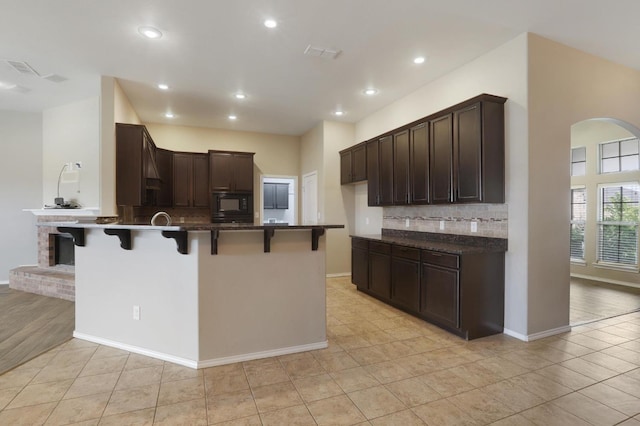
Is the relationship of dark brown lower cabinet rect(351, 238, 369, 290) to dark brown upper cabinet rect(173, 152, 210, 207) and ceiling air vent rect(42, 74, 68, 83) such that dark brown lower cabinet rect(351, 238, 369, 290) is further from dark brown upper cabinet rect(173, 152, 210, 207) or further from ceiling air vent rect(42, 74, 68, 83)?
ceiling air vent rect(42, 74, 68, 83)

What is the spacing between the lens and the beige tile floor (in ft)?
6.82

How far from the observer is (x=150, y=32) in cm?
329

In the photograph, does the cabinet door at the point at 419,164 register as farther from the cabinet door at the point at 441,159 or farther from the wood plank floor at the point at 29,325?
the wood plank floor at the point at 29,325

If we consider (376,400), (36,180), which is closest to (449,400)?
(376,400)

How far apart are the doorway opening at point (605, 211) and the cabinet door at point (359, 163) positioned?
148 inches

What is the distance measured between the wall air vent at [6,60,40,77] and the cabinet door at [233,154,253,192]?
128 inches

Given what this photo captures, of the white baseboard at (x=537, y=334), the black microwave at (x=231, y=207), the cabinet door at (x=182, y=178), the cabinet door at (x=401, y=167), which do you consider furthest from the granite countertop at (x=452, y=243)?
the cabinet door at (x=182, y=178)

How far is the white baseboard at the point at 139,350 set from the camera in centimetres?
275

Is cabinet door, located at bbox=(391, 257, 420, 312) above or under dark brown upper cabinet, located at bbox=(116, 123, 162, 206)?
under

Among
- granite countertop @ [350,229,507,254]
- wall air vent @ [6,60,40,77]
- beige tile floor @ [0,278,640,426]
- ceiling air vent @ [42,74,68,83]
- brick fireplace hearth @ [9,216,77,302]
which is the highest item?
ceiling air vent @ [42,74,68,83]

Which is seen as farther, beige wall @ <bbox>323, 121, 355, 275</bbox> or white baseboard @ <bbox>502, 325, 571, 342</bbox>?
beige wall @ <bbox>323, 121, 355, 275</bbox>

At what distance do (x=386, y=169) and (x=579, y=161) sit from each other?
14.4ft

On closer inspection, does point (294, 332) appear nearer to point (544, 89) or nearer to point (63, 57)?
point (544, 89)

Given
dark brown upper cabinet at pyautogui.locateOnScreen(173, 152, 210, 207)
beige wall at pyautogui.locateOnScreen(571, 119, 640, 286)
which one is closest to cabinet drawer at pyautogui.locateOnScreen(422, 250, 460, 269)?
beige wall at pyautogui.locateOnScreen(571, 119, 640, 286)
